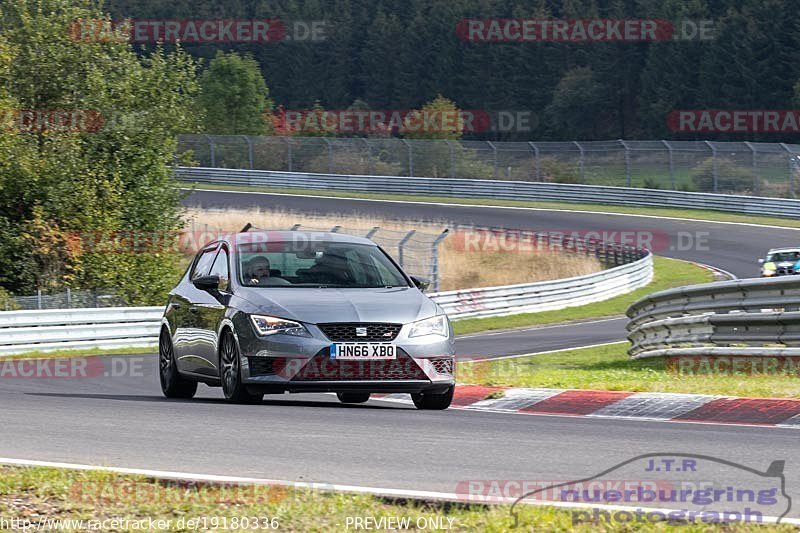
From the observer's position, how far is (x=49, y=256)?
31.6 meters

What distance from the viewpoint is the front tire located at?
10570 millimetres

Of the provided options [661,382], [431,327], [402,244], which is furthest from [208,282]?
[402,244]

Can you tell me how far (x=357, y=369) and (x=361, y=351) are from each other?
15cm

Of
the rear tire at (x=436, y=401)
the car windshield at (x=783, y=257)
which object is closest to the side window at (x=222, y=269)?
the rear tire at (x=436, y=401)

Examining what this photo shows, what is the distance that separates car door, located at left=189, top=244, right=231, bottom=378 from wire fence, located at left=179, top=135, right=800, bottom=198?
41.4m

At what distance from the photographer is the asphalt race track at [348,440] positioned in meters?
7.02

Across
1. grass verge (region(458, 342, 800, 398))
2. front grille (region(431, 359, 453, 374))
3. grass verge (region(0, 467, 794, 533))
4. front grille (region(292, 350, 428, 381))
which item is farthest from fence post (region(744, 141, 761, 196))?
grass verge (region(0, 467, 794, 533))

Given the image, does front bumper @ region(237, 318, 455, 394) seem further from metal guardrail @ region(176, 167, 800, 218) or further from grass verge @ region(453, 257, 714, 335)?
metal guardrail @ region(176, 167, 800, 218)

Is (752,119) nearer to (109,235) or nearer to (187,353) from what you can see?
(109,235)

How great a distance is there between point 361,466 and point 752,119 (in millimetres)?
78969

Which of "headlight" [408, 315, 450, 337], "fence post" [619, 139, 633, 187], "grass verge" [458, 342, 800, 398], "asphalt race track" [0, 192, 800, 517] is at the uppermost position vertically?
"fence post" [619, 139, 633, 187]

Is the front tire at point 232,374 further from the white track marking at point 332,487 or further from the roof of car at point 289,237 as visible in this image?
the white track marking at point 332,487

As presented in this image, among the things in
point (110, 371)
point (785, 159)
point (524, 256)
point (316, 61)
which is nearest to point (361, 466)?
point (110, 371)

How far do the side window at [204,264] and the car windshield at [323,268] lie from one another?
0.61 meters
